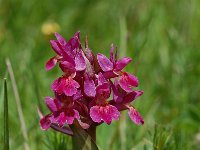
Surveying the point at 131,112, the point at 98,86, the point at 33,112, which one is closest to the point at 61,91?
the point at 98,86

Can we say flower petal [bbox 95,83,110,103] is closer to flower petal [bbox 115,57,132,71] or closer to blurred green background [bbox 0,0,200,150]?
flower petal [bbox 115,57,132,71]

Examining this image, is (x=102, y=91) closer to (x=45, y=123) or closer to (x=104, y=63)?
(x=104, y=63)

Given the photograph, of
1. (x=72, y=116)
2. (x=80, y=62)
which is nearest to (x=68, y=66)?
(x=80, y=62)

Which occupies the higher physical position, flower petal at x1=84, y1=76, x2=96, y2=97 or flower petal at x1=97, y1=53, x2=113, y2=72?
flower petal at x1=97, y1=53, x2=113, y2=72

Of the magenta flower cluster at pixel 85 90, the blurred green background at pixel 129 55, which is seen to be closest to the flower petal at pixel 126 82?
the magenta flower cluster at pixel 85 90

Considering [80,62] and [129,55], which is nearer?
[80,62]

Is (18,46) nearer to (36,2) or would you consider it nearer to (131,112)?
(36,2)

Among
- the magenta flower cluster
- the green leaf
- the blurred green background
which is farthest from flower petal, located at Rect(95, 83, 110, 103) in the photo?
the blurred green background
